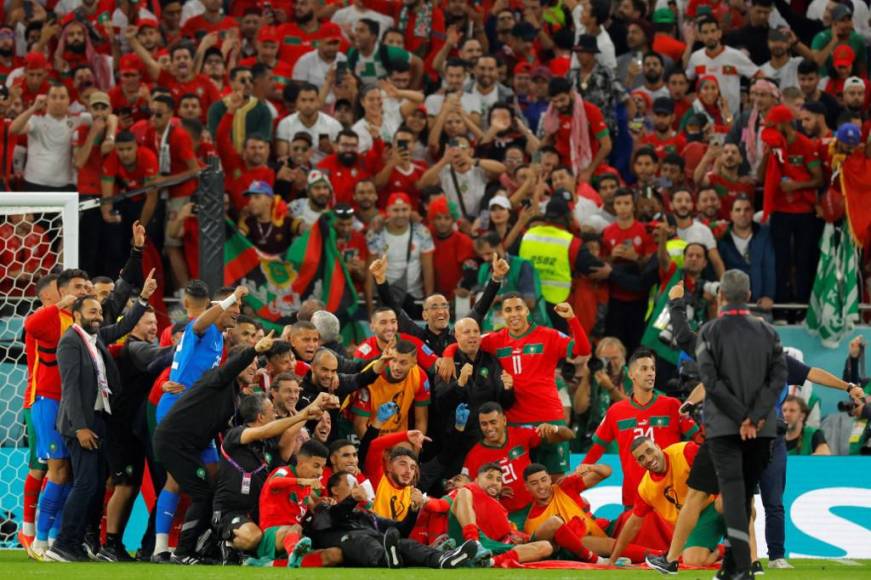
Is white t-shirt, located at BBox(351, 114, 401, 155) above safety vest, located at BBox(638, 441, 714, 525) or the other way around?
above

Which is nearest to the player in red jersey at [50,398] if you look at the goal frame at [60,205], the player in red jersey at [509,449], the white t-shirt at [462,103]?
the goal frame at [60,205]

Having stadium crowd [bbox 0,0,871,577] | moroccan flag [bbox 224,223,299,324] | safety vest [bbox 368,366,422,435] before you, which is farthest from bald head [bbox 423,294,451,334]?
moroccan flag [bbox 224,223,299,324]

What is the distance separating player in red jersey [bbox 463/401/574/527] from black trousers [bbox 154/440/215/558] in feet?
7.41

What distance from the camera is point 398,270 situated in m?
16.8

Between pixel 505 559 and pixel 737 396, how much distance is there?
9.13 feet

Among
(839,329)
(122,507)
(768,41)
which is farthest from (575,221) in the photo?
(122,507)

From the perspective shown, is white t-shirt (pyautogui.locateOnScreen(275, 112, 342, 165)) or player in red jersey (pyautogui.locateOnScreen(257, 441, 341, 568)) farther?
white t-shirt (pyautogui.locateOnScreen(275, 112, 342, 165))

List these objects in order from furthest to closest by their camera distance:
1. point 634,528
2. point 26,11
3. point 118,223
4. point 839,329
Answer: point 26,11, point 839,329, point 118,223, point 634,528

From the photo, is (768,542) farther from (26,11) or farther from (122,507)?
(26,11)

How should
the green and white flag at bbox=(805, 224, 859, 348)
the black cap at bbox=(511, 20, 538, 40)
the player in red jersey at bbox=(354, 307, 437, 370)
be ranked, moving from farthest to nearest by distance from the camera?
the black cap at bbox=(511, 20, 538, 40)
the green and white flag at bbox=(805, 224, 859, 348)
the player in red jersey at bbox=(354, 307, 437, 370)

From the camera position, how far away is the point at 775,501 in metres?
12.5

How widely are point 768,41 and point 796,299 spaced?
12.1ft

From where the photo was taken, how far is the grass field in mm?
10781

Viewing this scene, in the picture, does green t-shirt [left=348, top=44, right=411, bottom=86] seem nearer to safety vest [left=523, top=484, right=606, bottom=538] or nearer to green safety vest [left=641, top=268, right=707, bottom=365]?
green safety vest [left=641, top=268, right=707, bottom=365]
